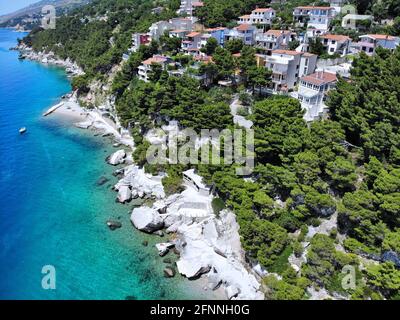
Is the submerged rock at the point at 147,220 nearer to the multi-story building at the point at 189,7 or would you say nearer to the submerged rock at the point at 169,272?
the submerged rock at the point at 169,272

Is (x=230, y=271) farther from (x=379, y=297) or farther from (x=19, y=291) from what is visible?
(x=19, y=291)

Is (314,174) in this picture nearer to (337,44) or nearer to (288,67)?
(288,67)

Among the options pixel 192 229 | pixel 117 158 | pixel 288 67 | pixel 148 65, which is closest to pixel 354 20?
pixel 288 67

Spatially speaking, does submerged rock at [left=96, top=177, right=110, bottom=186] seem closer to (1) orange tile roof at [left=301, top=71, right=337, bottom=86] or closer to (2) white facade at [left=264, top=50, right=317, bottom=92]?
(2) white facade at [left=264, top=50, right=317, bottom=92]

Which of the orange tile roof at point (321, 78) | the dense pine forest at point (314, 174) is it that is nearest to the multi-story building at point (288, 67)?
the dense pine forest at point (314, 174)

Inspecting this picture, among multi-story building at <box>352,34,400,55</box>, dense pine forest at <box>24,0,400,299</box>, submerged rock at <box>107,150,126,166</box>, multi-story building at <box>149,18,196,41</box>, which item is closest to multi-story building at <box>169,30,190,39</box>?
multi-story building at <box>149,18,196,41</box>
